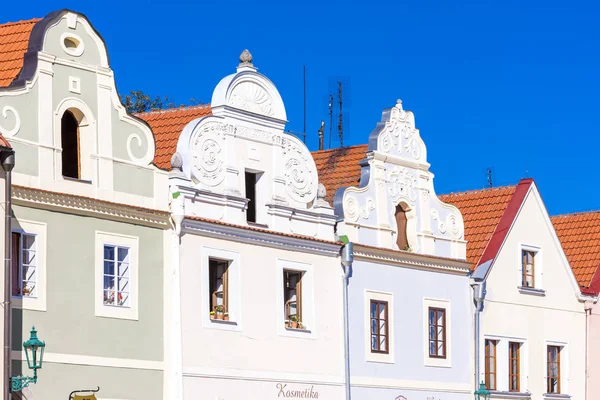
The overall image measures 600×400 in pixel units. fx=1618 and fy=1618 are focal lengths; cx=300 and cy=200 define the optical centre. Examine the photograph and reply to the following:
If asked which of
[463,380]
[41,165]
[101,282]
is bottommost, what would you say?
[463,380]

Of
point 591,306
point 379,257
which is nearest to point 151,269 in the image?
point 379,257

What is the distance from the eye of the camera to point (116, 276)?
3619 cm

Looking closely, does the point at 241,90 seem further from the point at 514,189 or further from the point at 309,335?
the point at 514,189

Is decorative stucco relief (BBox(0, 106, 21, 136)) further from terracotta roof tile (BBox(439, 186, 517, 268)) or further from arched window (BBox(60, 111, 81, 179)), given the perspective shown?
terracotta roof tile (BBox(439, 186, 517, 268))

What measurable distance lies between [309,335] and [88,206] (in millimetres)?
8553

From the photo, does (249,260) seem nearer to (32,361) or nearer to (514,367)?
(32,361)

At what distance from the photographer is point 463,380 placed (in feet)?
154

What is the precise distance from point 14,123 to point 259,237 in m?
8.45

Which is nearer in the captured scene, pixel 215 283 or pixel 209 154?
pixel 209 154

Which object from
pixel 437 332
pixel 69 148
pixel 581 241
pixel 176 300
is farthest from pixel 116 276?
pixel 581 241

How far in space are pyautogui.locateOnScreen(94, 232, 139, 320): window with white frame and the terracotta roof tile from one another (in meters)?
14.7

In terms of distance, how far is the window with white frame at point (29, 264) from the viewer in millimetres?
33562

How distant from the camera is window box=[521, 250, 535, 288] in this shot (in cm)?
5028

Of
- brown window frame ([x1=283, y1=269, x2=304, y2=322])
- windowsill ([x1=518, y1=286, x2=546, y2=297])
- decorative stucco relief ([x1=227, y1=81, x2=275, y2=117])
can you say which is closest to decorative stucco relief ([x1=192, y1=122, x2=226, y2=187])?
decorative stucco relief ([x1=227, y1=81, x2=275, y2=117])
